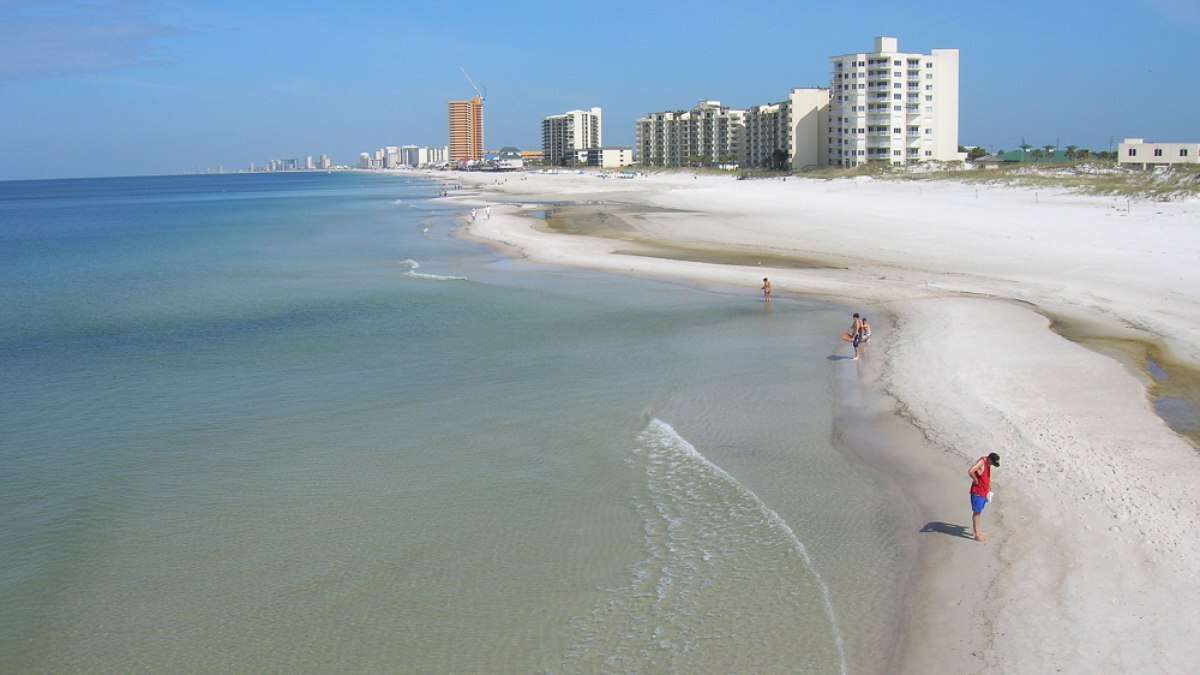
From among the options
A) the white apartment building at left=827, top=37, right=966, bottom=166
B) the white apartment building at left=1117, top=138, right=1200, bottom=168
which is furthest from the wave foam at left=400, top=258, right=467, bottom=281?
the white apartment building at left=827, top=37, right=966, bottom=166

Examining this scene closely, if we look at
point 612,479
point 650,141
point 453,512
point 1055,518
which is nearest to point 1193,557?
point 1055,518

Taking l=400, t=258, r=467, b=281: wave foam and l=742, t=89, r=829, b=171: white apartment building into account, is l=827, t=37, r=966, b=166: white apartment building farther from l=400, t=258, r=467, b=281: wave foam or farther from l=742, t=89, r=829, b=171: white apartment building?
l=400, t=258, r=467, b=281: wave foam

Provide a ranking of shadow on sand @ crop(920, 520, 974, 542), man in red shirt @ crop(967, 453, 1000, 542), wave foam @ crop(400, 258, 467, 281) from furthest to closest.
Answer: wave foam @ crop(400, 258, 467, 281) → shadow on sand @ crop(920, 520, 974, 542) → man in red shirt @ crop(967, 453, 1000, 542)

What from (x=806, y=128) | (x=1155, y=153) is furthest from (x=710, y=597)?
(x=806, y=128)

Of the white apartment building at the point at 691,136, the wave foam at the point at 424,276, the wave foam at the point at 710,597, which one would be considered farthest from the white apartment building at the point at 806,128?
the wave foam at the point at 710,597

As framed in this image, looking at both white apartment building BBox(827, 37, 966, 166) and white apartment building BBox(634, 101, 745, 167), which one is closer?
white apartment building BBox(827, 37, 966, 166)
